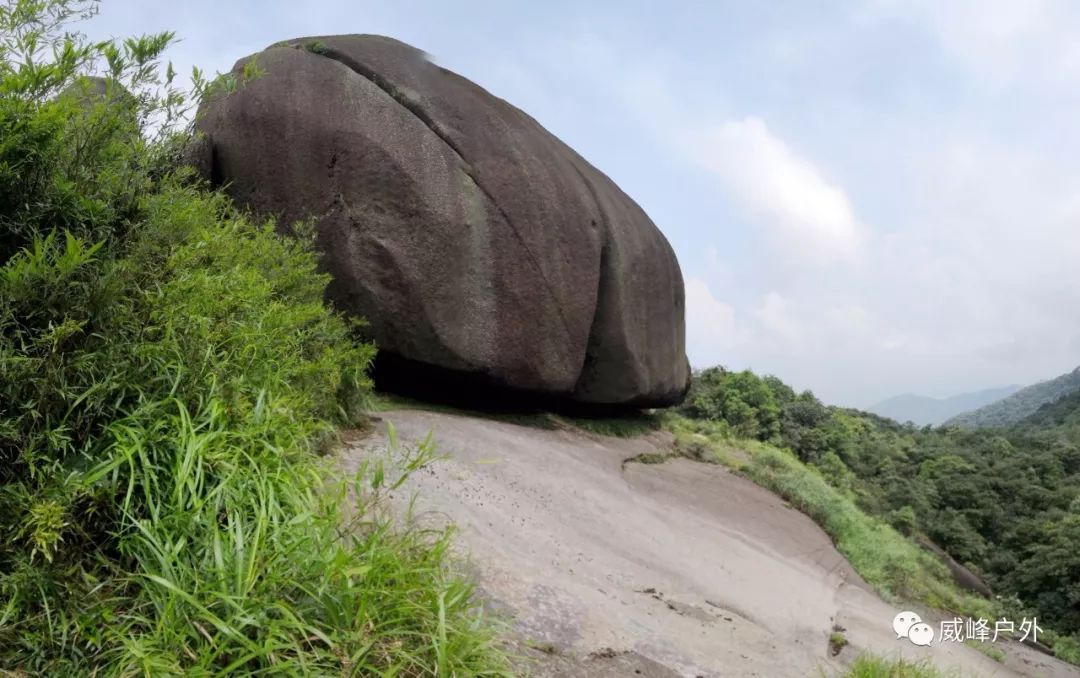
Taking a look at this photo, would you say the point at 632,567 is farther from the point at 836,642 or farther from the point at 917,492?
the point at 917,492

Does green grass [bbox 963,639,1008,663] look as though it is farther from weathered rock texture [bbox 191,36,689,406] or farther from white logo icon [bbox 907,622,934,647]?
weathered rock texture [bbox 191,36,689,406]

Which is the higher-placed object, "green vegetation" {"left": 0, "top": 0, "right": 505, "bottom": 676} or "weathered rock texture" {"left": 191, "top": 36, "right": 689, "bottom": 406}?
"weathered rock texture" {"left": 191, "top": 36, "right": 689, "bottom": 406}

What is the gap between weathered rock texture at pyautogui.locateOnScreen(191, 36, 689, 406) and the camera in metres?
7.94

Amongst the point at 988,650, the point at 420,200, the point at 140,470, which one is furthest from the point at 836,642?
the point at 420,200

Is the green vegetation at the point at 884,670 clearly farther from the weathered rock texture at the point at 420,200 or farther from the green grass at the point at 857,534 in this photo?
the weathered rock texture at the point at 420,200

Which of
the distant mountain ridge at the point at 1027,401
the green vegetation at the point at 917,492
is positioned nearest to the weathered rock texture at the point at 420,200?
the green vegetation at the point at 917,492

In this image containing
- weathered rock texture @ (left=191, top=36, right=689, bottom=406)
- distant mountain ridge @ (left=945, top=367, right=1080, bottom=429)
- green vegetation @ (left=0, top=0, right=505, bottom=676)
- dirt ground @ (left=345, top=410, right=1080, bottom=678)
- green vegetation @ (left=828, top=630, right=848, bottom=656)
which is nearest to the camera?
green vegetation @ (left=0, top=0, right=505, bottom=676)

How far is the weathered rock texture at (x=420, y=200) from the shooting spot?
7.94 meters

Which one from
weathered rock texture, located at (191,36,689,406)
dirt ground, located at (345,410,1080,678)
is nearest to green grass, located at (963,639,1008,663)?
dirt ground, located at (345,410,1080,678)

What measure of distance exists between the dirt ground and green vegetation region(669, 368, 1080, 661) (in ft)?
4.54

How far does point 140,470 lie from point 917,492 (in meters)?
16.7

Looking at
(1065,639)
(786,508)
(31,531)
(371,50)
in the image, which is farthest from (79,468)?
Answer: (1065,639)

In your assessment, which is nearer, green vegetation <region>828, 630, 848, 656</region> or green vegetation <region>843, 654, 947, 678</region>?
green vegetation <region>843, 654, 947, 678</region>

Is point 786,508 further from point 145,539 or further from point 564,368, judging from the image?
point 145,539
